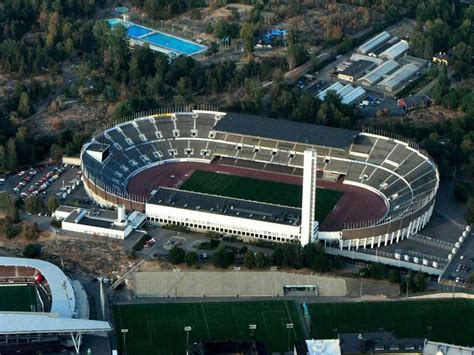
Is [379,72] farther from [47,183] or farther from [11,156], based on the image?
[11,156]

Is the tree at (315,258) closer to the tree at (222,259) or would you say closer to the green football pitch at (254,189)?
the tree at (222,259)

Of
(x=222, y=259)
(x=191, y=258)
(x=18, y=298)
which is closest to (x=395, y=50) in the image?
(x=222, y=259)

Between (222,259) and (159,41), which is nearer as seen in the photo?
(222,259)

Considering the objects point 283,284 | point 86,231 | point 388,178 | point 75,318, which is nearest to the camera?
point 75,318

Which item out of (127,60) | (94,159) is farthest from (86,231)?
(127,60)

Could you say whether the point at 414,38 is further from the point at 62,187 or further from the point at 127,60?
the point at 62,187

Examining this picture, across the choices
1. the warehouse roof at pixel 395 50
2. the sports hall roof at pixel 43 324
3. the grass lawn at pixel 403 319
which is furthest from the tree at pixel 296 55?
the sports hall roof at pixel 43 324
